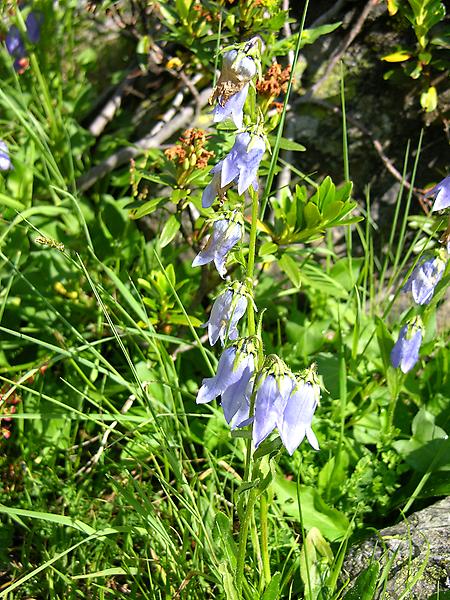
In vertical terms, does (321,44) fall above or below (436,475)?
above

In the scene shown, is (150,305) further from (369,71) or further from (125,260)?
(369,71)

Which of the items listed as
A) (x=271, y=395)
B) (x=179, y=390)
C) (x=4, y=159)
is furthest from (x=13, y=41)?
(x=271, y=395)

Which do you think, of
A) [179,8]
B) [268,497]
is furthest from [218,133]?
[268,497]

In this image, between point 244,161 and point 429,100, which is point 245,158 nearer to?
point 244,161

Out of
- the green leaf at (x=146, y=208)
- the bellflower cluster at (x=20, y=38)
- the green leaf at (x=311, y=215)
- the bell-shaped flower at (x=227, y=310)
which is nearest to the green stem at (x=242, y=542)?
the bell-shaped flower at (x=227, y=310)

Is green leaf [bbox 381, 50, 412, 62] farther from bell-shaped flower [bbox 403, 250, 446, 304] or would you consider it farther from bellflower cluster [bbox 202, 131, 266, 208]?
bellflower cluster [bbox 202, 131, 266, 208]

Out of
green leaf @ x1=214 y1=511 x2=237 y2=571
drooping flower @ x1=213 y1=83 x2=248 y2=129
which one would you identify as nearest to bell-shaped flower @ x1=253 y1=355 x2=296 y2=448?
green leaf @ x1=214 y1=511 x2=237 y2=571
